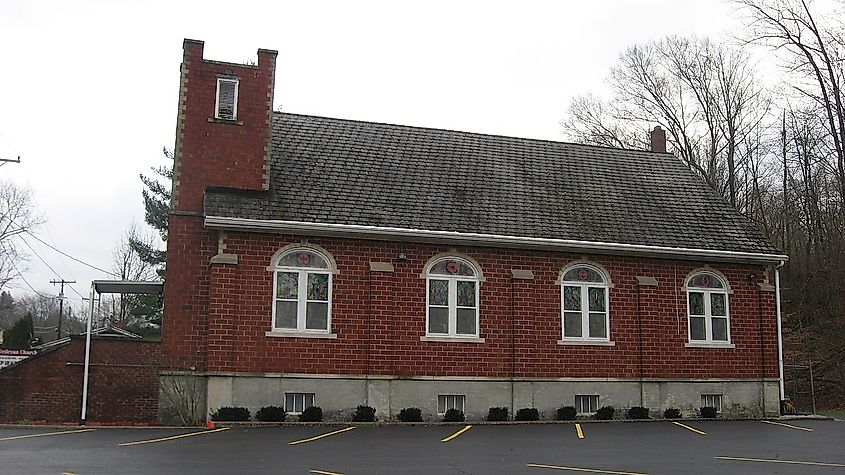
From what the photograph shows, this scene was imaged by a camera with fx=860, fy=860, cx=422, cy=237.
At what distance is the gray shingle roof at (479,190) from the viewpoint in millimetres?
20703

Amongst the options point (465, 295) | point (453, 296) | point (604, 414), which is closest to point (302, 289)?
point (453, 296)

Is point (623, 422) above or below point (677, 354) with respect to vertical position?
below

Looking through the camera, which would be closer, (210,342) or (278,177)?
(210,342)

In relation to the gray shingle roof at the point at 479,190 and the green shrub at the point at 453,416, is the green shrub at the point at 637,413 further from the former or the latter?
the green shrub at the point at 453,416

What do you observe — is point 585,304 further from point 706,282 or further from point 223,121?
point 223,121

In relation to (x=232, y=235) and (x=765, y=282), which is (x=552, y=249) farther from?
(x=232, y=235)

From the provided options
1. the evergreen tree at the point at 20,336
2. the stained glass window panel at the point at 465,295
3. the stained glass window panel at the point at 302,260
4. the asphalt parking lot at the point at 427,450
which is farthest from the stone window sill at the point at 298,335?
the evergreen tree at the point at 20,336

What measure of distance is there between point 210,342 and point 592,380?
368 inches

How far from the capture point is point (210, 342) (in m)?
19.0

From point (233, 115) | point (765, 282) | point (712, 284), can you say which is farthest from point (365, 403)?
point (765, 282)

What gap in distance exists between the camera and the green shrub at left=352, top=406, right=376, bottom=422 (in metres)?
19.3

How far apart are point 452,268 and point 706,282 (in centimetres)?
709

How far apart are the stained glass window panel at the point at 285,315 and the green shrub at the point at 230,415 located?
2118 millimetres

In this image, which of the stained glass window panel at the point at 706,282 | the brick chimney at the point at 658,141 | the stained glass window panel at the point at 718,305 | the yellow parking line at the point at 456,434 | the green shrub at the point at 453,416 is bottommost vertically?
the yellow parking line at the point at 456,434
